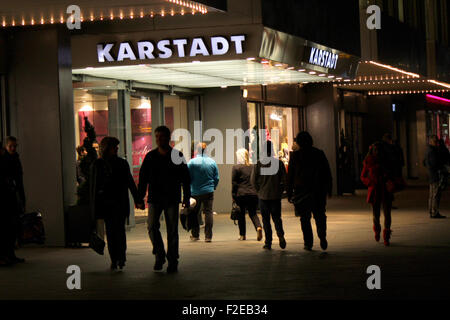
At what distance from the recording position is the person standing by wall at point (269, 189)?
1493 centimetres

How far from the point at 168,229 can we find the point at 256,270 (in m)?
1.35

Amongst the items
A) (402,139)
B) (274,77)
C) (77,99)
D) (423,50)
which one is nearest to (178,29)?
(77,99)

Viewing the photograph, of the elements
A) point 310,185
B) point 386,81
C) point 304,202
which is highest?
point 386,81

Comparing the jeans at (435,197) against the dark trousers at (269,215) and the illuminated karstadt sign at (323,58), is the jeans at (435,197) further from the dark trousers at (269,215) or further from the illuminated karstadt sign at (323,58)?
the dark trousers at (269,215)

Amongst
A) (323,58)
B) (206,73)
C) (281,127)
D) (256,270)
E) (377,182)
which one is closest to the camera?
(256,270)

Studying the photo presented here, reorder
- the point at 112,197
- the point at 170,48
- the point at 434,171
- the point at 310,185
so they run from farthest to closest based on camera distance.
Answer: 1. the point at 434,171
2. the point at 170,48
3. the point at 310,185
4. the point at 112,197

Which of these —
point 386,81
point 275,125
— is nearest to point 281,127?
point 275,125

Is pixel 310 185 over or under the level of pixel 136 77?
under

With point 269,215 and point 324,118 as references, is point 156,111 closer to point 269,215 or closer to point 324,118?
point 269,215

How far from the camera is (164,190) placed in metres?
12.4

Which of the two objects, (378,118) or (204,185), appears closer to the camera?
(204,185)

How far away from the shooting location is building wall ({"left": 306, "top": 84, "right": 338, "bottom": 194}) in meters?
30.4

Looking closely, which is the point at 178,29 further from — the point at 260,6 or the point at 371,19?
the point at 371,19
